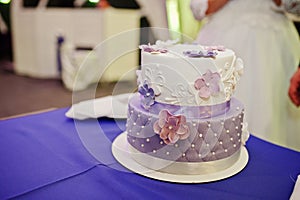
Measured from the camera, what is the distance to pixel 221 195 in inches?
26.8

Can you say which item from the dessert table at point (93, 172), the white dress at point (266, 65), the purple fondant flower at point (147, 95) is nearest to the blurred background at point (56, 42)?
the white dress at point (266, 65)

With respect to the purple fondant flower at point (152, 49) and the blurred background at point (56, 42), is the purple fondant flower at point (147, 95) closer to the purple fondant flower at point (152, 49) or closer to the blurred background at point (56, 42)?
the purple fondant flower at point (152, 49)

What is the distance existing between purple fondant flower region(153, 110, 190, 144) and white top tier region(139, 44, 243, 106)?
0.04 m

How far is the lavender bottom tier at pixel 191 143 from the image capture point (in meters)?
0.74

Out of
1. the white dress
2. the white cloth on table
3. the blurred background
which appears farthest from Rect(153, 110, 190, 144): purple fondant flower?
the blurred background

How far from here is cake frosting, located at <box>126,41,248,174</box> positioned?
74 cm

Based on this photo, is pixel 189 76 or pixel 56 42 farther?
pixel 56 42

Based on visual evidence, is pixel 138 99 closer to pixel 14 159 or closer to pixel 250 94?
pixel 14 159

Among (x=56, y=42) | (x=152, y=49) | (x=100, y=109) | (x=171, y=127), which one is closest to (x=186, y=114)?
(x=171, y=127)

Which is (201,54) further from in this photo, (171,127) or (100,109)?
(100,109)

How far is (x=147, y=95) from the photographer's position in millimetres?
778

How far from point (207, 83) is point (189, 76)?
4cm

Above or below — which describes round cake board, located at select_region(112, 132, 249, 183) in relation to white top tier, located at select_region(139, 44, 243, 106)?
below

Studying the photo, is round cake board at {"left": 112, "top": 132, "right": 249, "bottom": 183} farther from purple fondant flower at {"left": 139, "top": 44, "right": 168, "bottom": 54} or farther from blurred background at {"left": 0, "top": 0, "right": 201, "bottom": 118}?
blurred background at {"left": 0, "top": 0, "right": 201, "bottom": 118}
